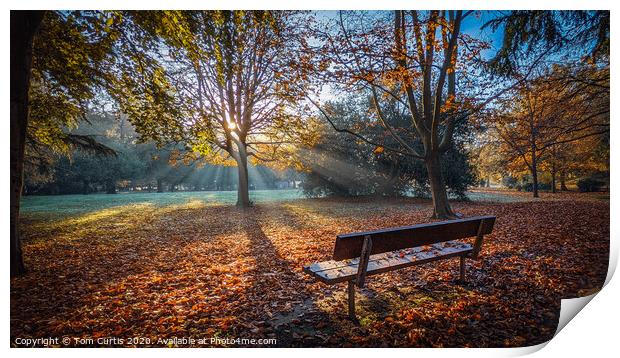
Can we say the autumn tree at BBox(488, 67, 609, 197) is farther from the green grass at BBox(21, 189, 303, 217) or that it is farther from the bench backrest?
the green grass at BBox(21, 189, 303, 217)

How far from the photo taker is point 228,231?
780 cm

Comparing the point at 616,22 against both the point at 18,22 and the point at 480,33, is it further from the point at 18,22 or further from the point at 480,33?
the point at 18,22

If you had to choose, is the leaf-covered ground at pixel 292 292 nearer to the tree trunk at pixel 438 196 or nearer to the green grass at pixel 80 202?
the green grass at pixel 80 202

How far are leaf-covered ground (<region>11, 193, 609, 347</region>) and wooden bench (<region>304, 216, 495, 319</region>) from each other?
0.44 m

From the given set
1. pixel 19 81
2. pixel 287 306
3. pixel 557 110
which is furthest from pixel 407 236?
pixel 557 110

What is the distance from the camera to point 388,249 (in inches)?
111

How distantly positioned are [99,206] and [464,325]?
36.1 ft

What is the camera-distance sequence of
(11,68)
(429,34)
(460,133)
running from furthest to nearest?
(460,133) → (429,34) → (11,68)

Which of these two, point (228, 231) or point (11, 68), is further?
point (228, 231)

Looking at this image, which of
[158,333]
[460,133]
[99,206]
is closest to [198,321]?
[158,333]

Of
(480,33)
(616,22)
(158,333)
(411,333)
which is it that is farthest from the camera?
(480,33)

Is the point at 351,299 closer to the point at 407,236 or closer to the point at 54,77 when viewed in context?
the point at 407,236

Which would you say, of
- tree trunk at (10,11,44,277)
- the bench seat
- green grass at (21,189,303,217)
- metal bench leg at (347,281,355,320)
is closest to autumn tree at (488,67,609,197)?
the bench seat

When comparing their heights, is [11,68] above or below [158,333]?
above
